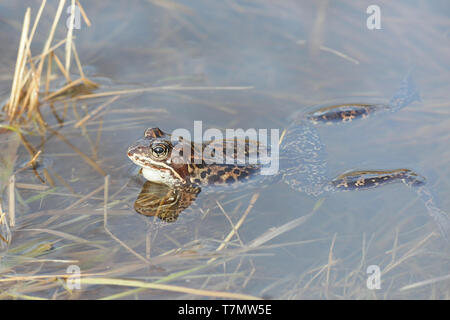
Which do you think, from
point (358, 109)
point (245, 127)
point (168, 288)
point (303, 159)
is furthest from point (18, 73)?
point (358, 109)

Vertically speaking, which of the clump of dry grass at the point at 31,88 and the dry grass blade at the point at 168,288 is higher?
the clump of dry grass at the point at 31,88

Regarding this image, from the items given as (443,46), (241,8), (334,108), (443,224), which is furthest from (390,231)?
(241,8)

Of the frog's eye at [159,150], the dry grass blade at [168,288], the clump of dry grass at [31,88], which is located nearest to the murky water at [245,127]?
the dry grass blade at [168,288]

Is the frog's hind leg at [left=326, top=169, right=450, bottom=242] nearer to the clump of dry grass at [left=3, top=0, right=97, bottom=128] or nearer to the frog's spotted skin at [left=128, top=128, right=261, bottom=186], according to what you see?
the frog's spotted skin at [left=128, top=128, right=261, bottom=186]

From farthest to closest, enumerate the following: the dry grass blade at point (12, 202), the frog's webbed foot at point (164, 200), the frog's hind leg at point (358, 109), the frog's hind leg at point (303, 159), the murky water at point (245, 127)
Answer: the frog's hind leg at point (358, 109), the frog's hind leg at point (303, 159), the frog's webbed foot at point (164, 200), the dry grass blade at point (12, 202), the murky water at point (245, 127)

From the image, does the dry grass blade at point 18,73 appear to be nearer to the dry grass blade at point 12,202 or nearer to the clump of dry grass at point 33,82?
the clump of dry grass at point 33,82

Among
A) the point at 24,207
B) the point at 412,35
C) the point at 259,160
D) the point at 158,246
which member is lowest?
the point at 158,246
